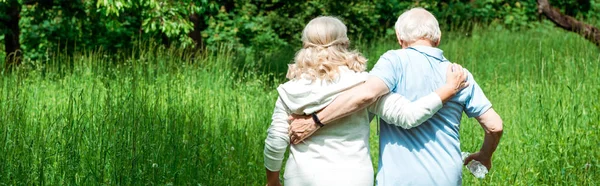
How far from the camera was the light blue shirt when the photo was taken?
3.79 meters

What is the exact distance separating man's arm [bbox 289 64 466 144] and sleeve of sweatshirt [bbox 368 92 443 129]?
43 millimetres

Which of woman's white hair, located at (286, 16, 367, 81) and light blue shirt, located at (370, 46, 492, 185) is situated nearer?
light blue shirt, located at (370, 46, 492, 185)

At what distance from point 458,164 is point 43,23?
42.9 ft

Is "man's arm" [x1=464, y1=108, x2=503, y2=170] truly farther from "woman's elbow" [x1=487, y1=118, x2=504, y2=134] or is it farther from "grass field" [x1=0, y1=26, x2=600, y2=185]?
"grass field" [x1=0, y1=26, x2=600, y2=185]

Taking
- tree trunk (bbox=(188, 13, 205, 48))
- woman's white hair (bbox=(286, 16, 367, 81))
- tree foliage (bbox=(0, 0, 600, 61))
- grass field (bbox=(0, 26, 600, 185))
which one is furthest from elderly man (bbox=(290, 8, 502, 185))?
tree trunk (bbox=(188, 13, 205, 48))

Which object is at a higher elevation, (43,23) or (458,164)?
(458,164)

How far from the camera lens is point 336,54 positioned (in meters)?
3.94

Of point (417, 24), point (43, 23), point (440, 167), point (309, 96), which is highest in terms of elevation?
point (417, 24)

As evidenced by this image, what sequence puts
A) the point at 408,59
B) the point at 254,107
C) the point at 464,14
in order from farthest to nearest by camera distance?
the point at 464,14 → the point at 254,107 → the point at 408,59

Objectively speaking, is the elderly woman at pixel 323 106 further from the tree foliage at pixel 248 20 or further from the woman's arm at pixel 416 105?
the tree foliage at pixel 248 20

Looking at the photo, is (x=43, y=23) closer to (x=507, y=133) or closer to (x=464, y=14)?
(x=464, y=14)

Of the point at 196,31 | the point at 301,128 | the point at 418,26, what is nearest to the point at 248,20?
the point at 196,31

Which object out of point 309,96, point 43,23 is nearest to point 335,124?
point 309,96

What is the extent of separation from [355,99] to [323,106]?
183 millimetres
